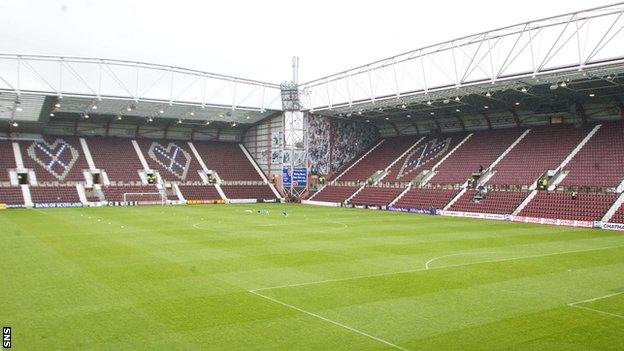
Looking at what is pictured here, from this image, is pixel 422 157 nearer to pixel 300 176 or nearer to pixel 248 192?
pixel 300 176

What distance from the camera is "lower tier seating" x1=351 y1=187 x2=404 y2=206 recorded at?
50625 mm

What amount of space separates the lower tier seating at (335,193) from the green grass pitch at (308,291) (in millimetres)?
28135

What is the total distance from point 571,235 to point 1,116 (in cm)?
5097

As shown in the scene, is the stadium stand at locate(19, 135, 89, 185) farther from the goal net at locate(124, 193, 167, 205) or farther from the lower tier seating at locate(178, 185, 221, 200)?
the lower tier seating at locate(178, 185, 221, 200)

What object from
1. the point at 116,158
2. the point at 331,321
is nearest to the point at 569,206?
Answer: the point at 331,321

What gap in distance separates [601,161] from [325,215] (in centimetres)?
2261

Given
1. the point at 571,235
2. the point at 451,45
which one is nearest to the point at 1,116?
the point at 451,45

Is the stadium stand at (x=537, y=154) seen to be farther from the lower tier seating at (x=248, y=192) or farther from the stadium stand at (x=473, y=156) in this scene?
the lower tier seating at (x=248, y=192)

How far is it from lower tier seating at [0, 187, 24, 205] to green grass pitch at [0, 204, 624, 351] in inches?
906

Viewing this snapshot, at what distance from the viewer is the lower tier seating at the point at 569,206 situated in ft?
115

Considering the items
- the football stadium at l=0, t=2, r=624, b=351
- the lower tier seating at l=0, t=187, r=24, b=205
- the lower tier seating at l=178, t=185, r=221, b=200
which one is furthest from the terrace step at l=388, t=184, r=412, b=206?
the lower tier seating at l=0, t=187, r=24, b=205

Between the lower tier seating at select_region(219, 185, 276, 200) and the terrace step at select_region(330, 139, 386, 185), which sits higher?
the terrace step at select_region(330, 139, 386, 185)

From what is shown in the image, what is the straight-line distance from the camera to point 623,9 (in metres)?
29.4

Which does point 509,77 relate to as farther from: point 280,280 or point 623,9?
point 280,280
